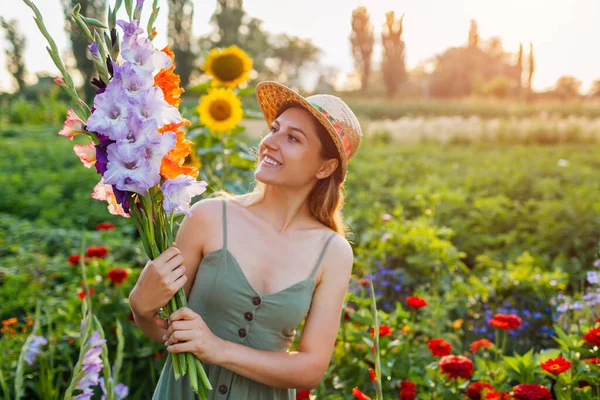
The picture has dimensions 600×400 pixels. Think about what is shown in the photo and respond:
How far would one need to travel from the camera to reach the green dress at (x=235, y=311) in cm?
154

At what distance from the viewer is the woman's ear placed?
1.73 m

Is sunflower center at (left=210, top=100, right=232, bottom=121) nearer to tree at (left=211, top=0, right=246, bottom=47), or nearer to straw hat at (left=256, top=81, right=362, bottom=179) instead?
straw hat at (left=256, top=81, right=362, bottom=179)

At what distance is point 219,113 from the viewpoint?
336 centimetres

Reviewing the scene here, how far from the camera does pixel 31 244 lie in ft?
14.5

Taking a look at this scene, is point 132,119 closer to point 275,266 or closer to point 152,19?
point 152,19

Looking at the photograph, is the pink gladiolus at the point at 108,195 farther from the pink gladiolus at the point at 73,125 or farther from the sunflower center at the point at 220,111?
the sunflower center at the point at 220,111

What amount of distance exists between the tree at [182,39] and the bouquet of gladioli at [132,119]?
19.7 meters

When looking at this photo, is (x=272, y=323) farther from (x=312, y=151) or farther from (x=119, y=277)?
(x=119, y=277)

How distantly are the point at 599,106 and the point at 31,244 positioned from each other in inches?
702

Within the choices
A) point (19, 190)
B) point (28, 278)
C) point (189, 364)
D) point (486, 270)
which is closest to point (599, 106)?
point (486, 270)

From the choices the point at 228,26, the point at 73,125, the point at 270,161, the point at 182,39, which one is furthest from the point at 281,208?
the point at 228,26

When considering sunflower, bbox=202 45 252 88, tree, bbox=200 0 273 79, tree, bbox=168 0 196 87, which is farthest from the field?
tree, bbox=200 0 273 79

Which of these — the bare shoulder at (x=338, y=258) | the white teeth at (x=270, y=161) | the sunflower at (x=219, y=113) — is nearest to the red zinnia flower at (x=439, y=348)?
the bare shoulder at (x=338, y=258)

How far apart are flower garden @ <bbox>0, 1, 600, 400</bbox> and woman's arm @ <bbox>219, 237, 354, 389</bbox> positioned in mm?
248
